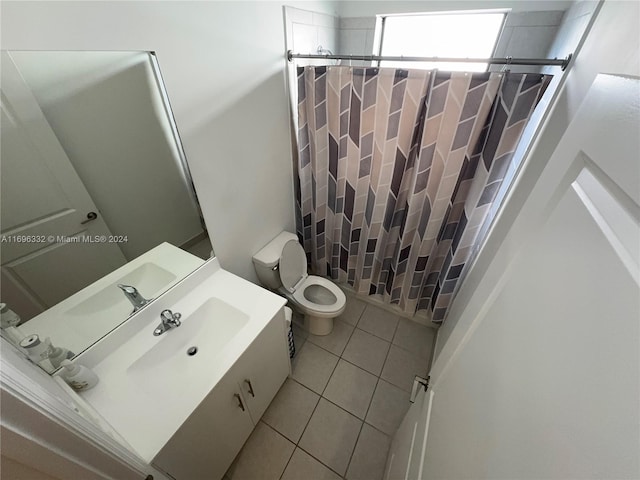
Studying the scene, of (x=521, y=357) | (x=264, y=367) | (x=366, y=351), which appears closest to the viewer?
(x=521, y=357)

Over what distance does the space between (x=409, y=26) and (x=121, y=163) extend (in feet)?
6.28

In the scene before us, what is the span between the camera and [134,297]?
3.57 feet

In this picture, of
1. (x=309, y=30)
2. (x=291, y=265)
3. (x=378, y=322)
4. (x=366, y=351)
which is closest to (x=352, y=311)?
(x=378, y=322)

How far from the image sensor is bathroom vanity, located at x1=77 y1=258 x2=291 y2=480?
88cm

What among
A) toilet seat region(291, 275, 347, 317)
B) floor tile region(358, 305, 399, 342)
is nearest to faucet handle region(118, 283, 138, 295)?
toilet seat region(291, 275, 347, 317)

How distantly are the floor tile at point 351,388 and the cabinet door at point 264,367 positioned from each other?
37 cm

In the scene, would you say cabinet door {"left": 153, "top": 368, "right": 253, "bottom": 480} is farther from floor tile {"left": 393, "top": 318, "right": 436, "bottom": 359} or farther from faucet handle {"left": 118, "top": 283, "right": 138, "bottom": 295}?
floor tile {"left": 393, "top": 318, "right": 436, "bottom": 359}

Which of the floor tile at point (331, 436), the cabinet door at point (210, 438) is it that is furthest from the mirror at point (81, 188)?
the floor tile at point (331, 436)

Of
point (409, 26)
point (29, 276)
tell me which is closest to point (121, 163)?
point (29, 276)

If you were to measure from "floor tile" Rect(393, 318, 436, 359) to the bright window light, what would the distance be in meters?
1.81

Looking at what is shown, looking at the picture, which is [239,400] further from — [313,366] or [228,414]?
[313,366]

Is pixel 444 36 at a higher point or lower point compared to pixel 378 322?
higher

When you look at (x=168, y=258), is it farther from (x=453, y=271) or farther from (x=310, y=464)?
(x=453, y=271)

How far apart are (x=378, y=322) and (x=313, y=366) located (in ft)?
2.13
